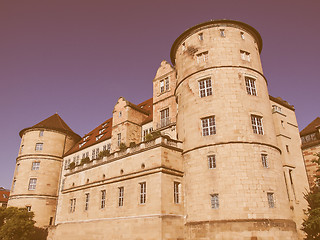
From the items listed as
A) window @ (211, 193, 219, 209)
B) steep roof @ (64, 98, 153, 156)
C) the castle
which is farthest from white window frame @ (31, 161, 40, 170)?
window @ (211, 193, 219, 209)

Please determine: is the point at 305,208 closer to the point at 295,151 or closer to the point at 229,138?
the point at 295,151

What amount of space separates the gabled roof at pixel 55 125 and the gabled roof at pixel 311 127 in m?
40.0

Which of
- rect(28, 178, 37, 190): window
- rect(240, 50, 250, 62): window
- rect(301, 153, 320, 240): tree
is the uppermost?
rect(240, 50, 250, 62): window

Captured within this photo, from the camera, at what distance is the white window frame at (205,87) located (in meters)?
26.8

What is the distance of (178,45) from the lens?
3216cm

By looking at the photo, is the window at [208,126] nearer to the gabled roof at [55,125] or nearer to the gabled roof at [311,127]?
the gabled roof at [311,127]

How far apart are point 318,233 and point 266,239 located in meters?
10.5

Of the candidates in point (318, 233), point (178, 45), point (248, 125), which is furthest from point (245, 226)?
point (178, 45)

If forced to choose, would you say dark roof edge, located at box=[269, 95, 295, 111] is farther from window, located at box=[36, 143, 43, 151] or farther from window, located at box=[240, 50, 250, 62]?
window, located at box=[36, 143, 43, 151]

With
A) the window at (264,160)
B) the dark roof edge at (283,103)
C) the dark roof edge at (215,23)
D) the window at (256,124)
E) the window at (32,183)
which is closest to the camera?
the window at (264,160)

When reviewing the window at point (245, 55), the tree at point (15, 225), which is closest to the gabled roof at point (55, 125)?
the tree at point (15, 225)

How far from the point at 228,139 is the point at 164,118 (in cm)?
1019

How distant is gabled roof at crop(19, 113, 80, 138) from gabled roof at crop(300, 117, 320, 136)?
39981 mm

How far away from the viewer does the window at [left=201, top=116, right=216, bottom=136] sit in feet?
83.2
